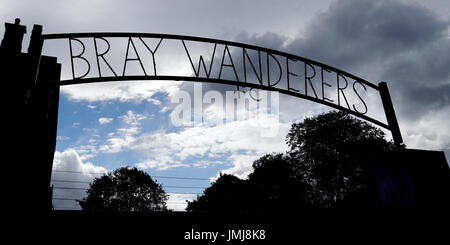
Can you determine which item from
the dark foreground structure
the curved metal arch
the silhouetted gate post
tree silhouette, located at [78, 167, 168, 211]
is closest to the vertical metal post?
the curved metal arch

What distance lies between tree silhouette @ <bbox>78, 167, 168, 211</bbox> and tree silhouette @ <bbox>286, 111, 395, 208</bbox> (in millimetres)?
21134

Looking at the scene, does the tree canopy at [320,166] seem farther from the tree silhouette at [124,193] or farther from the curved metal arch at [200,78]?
the curved metal arch at [200,78]

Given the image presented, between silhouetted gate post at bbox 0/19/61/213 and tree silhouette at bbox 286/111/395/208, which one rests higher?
tree silhouette at bbox 286/111/395/208

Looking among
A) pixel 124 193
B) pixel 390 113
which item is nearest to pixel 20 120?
pixel 390 113

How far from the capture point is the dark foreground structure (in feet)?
8.56

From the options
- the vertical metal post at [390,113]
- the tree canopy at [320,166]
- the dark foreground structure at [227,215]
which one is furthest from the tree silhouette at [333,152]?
the dark foreground structure at [227,215]

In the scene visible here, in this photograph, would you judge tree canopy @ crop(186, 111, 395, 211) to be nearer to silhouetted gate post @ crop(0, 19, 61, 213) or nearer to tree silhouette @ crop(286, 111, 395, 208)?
tree silhouette @ crop(286, 111, 395, 208)

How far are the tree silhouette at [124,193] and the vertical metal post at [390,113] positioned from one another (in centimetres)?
3666

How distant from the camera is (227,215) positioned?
9.66ft

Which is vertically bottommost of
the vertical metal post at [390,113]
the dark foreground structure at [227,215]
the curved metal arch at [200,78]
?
the dark foreground structure at [227,215]

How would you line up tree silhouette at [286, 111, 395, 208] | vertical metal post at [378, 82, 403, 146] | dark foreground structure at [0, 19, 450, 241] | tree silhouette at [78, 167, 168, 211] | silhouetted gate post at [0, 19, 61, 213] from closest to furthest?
dark foreground structure at [0, 19, 450, 241] < silhouetted gate post at [0, 19, 61, 213] < vertical metal post at [378, 82, 403, 146] < tree silhouette at [286, 111, 395, 208] < tree silhouette at [78, 167, 168, 211]

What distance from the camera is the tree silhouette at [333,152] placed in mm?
26625
